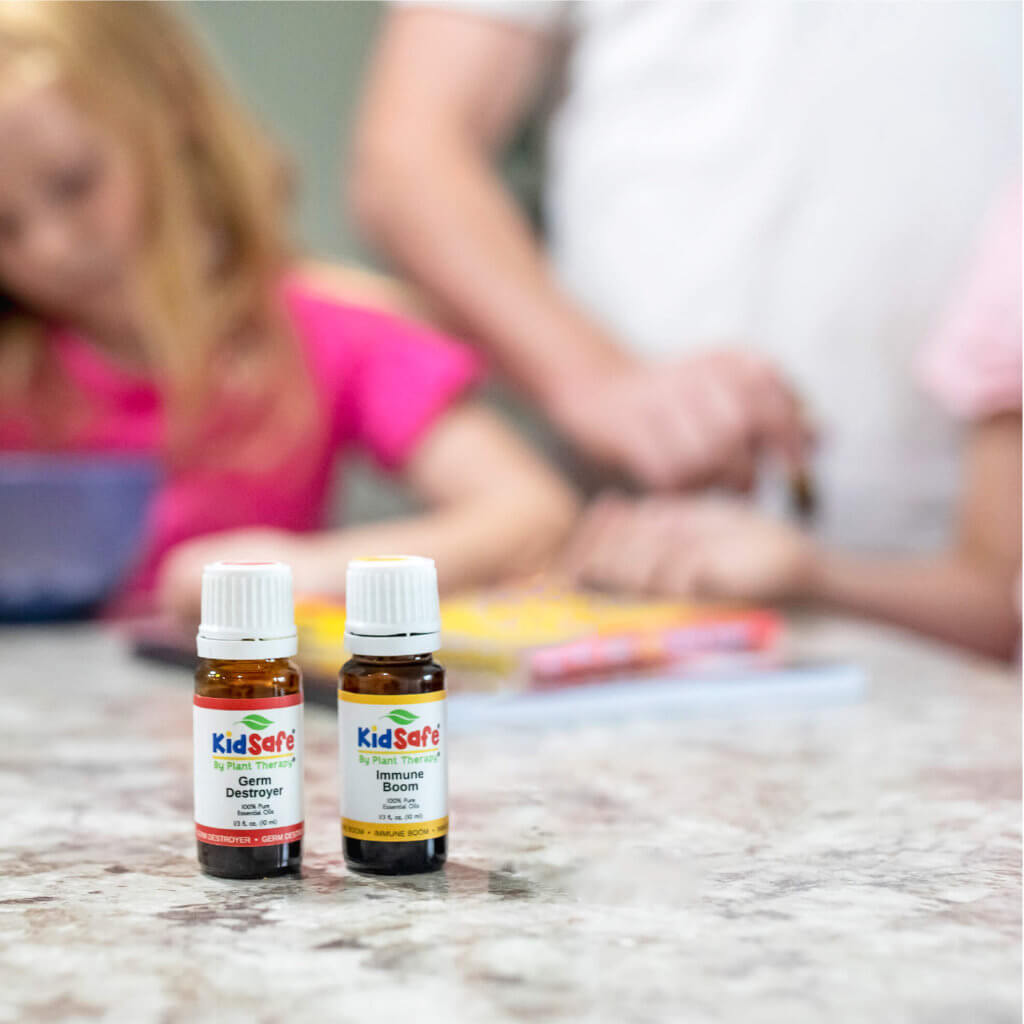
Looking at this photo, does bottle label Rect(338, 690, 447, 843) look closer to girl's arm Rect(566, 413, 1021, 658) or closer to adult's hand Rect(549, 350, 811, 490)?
girl's arm Rect(566, 413, 1021, 658)

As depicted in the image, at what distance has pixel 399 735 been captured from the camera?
15.0 inches

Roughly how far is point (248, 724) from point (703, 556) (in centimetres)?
65


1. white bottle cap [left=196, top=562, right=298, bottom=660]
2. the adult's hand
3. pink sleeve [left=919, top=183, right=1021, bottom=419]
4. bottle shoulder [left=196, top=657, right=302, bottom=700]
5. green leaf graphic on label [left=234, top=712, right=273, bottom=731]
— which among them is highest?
pink sleeve [left=919, top=183, right=1021, bottom=419]

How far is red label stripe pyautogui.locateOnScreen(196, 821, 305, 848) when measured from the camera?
1.25ft

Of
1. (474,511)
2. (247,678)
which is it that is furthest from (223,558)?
(247,678)

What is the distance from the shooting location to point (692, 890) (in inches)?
14.7

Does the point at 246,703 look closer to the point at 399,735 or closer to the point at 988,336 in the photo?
the point at 399,735

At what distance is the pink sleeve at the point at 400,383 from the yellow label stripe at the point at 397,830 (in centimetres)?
87

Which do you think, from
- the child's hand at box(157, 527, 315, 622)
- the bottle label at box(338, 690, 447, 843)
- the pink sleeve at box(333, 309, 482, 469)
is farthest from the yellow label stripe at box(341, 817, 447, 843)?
the pink sleeve at box(333, 309, 482, 469)

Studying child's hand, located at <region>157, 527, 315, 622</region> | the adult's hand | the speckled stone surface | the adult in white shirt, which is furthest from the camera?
the adult in white shirt

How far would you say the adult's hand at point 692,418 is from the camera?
107 centimetres

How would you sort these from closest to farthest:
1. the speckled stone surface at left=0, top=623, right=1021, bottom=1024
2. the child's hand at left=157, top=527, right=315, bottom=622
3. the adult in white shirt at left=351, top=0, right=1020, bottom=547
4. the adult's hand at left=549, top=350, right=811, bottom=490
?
the speckled stone surface at left=0, top=623, right=1021, bottom=1024 < the child's hand at left=157, top=527, right=315, bottom=622 < the adult's hand at left=549, top=350, right=811, bottom=490 < the adult in white shirt at left=351, top=0, right=1020, bottom=547

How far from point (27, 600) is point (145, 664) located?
0.75 ft

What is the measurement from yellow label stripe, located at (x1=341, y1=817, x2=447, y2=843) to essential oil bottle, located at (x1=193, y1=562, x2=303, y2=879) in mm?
21
